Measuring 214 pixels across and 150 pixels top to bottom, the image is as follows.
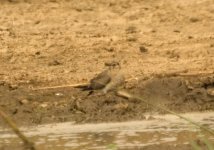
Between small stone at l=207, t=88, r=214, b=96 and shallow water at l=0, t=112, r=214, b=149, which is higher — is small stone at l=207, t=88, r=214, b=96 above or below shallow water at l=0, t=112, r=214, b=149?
above

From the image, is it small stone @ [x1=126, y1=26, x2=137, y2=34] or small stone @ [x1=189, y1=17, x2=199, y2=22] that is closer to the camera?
small stone @ [x1=126, y1=26, x2=137, y2=34]

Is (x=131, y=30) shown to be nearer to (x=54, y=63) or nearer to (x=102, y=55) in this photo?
(x=102, y=55)

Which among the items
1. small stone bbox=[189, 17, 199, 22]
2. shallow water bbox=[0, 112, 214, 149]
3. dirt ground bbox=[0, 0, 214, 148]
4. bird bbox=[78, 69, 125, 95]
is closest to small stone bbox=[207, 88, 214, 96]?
dirt ground bbox=[0, 0, 214, 148]

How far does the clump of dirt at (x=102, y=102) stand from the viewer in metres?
5.41

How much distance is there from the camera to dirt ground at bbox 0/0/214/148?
5.59m

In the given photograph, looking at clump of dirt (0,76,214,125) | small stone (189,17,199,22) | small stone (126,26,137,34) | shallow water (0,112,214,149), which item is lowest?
shallow water (0,112,214,149)

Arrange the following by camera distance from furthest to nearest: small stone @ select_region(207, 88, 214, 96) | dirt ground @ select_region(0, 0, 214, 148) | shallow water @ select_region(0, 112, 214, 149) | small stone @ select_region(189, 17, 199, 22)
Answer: small stone @ select_region(189, 17, 199, 22) < small stone @ select_region(207, 88, 214, 96) < dirt ground @ select_region(0, 0, 214, 148) < shallow water @ select_region(0, 112, 214, 149)

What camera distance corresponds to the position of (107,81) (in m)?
5.71

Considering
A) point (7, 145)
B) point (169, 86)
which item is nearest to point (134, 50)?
point (169, 86)

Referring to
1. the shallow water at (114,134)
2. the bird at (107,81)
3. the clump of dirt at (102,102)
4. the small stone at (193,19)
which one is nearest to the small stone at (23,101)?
the clump of dirt at (102,102)

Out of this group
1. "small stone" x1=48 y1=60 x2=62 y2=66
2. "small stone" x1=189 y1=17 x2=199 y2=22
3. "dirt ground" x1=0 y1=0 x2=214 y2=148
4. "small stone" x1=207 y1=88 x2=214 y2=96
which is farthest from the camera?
"small stone" x1=189 y1=17 x2=199 y2=22

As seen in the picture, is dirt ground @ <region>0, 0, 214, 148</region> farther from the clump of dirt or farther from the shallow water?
the shallow water

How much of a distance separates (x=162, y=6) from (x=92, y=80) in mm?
2509

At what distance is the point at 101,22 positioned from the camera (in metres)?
7.66
